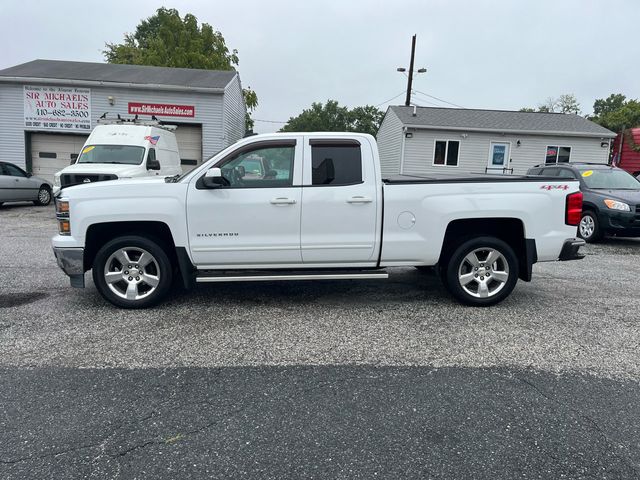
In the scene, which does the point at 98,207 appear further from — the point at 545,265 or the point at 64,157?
the point at 64,157

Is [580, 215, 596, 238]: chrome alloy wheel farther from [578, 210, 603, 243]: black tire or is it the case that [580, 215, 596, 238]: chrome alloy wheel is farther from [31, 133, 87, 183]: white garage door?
[31, 133, 87, 183]: white garage door

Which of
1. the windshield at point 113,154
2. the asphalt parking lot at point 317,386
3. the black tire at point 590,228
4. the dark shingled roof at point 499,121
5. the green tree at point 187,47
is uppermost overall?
the green tree at point 187,47

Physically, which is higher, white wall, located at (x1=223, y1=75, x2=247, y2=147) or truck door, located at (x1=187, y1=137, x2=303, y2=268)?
white wall, located at (x1=223, y1=75, x2=247, y2=147)

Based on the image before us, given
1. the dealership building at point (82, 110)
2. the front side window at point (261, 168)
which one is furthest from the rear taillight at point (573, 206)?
the dealership building at point (82, 110)

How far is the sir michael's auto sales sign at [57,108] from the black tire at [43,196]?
3482 millimetres

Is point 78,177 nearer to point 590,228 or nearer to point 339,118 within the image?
point 590,228

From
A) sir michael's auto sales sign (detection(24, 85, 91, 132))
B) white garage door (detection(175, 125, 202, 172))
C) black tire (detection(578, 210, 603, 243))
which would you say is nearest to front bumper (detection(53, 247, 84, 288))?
black tire (detection(578, 210, 603, 243))

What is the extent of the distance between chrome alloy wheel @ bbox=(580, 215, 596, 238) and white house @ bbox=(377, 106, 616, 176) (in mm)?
11980

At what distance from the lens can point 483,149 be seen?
22484 mm

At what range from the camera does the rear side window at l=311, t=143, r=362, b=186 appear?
519cm

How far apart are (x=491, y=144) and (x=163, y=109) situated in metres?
14.8

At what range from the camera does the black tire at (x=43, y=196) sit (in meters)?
15.4

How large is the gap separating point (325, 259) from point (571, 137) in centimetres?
2134

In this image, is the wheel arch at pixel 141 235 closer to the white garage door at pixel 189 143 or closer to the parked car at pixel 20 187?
the parked car at pixel 20 187
